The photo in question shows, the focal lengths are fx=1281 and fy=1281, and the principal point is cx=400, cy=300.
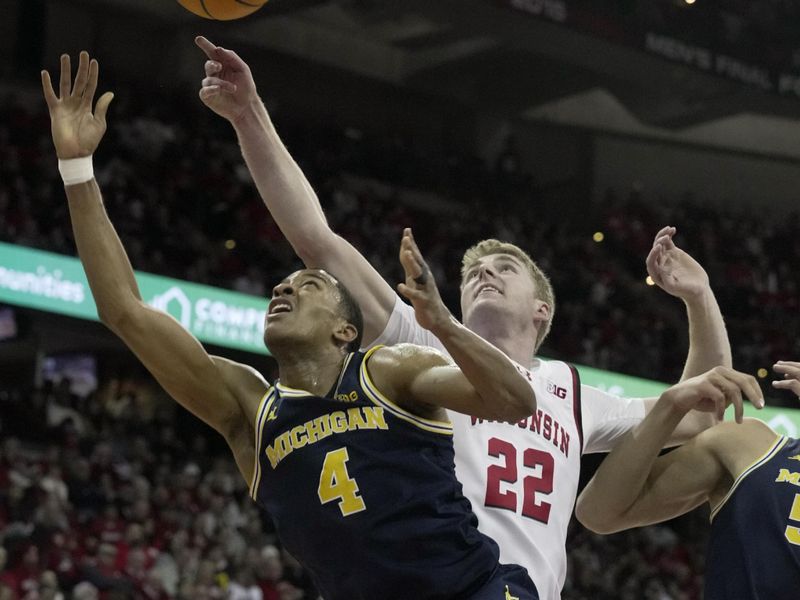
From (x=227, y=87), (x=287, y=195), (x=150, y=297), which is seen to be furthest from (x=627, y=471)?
(x=150, y=297)

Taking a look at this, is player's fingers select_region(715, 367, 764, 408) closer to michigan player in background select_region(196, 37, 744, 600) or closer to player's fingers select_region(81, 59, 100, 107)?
michigan player in background select_region(196, 37, 744, 600)

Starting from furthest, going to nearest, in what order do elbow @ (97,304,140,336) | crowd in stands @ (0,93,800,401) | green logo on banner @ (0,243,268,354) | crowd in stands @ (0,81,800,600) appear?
crowd in stands @ (0,93,800,401) → green logo on banner @ (0,243,268,354) → crowd in stands @ (0,81,800,600) → elbow @ (97,304,140,336)

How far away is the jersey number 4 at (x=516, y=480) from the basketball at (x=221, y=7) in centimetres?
202

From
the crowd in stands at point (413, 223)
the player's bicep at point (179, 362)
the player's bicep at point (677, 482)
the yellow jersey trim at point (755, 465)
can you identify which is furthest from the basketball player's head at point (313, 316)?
the crowd in stands at point (413, 223)

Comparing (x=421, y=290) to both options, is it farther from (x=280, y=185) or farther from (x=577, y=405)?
(x=577, y=405)

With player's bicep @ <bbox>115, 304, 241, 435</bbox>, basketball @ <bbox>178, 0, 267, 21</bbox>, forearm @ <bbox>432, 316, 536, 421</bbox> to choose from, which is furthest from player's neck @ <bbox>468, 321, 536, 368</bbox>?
basketball @ <bbox>178, 0, 267, 21</bbox>

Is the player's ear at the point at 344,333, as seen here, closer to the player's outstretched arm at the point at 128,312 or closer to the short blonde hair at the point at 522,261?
the player's outstretched arm at the point at 128,312

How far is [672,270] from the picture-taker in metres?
4.71

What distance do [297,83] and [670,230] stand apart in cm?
1971

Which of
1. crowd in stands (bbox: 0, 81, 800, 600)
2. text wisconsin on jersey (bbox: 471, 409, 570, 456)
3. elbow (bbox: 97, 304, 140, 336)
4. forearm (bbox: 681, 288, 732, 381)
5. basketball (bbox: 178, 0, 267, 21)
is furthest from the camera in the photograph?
crowd in stands (bbox: 0, 81, 800, 600)

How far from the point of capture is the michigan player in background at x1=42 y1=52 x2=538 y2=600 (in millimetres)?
3357

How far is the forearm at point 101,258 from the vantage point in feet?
12.3

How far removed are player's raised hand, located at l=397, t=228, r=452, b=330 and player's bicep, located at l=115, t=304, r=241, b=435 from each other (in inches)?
31.4

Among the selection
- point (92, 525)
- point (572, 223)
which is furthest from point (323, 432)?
point (572, 223)
